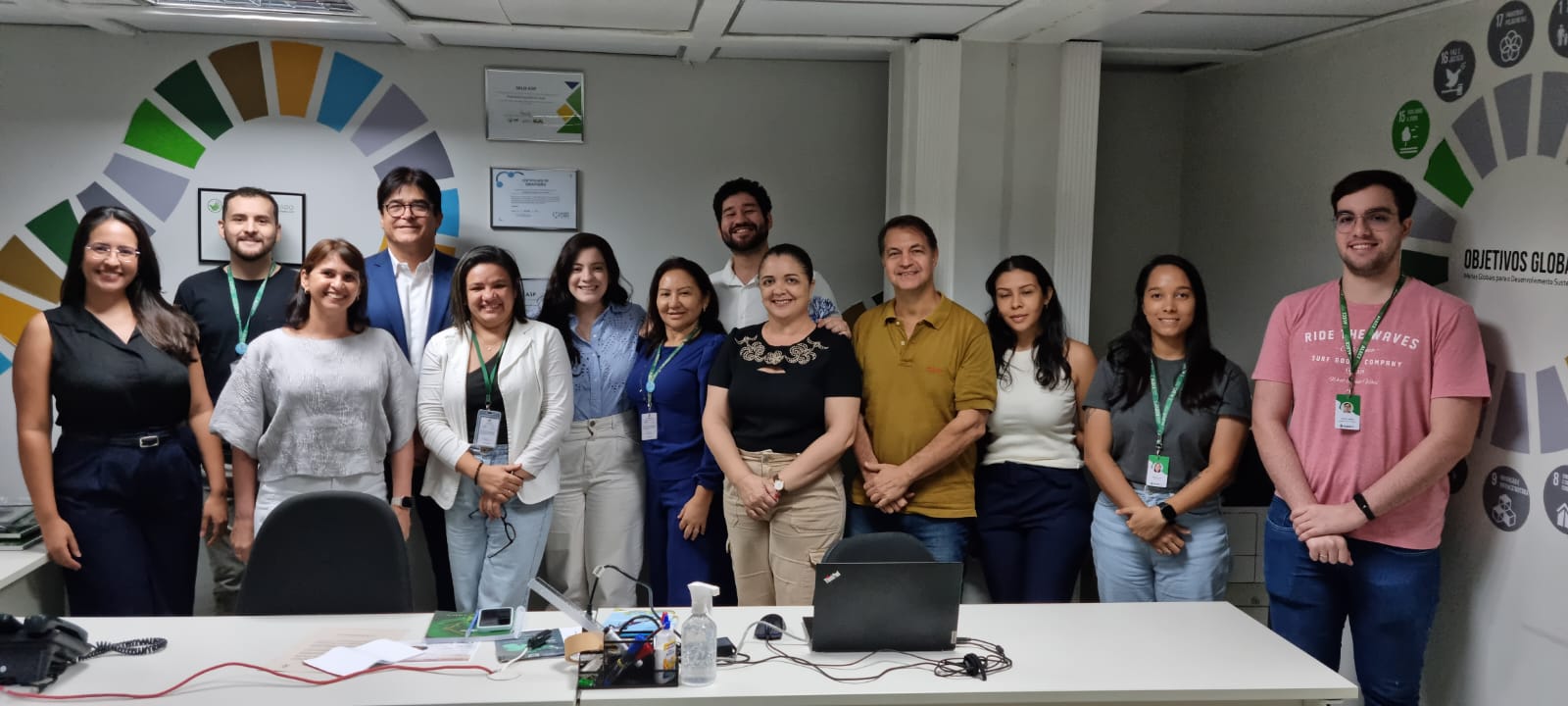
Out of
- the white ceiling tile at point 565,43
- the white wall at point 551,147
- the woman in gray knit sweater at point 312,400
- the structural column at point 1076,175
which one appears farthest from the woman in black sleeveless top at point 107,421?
the structural column at point 1076,175

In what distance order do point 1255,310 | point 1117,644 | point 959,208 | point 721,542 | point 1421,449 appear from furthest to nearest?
point 1255,310 < point 959,208 < point 721,542 < point 1421,449 < point 1117,644

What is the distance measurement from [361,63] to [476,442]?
6.88ft

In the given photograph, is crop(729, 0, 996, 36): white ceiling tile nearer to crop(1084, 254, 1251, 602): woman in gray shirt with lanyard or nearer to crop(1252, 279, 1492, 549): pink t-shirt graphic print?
crop(1084, 254, 1251, 602): woman in gray shirt with lanyard

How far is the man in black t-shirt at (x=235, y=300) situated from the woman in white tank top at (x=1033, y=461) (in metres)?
2.50

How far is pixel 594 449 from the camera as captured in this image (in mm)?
3684

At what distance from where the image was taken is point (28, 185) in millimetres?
4410

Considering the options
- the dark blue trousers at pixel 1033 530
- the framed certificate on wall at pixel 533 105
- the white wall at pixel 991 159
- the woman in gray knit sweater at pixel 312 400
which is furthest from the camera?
the framed certificate on wall at pixel 533 105

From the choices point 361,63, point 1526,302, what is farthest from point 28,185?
point 1526,302

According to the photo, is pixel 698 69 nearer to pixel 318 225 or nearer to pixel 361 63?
pixel 361 63

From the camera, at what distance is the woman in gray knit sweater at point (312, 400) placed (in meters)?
3.18

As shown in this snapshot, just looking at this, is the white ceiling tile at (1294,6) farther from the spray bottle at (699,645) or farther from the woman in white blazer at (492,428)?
the spray bottle at (699,645)

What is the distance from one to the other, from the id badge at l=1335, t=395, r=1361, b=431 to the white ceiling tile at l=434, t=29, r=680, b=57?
2875 mm

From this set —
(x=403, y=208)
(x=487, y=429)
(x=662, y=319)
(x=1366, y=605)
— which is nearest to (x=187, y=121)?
(x=403, y=208)

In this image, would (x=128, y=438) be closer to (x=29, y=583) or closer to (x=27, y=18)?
(x=29, y=583)
